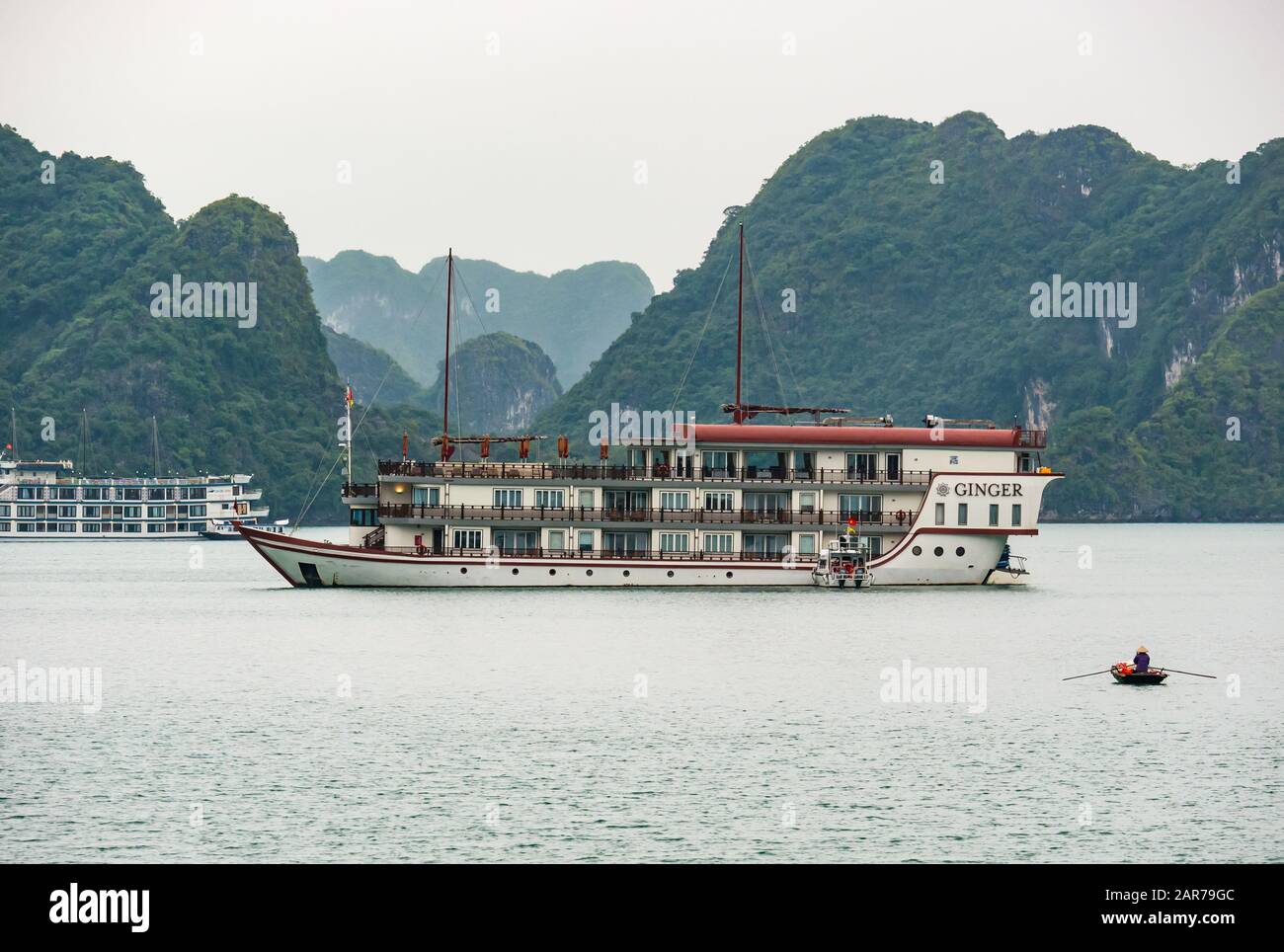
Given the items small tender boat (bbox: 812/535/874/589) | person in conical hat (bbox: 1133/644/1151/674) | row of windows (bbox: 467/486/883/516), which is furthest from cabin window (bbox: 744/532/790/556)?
person in conical hat (bbox: 1133/644/1151/674)

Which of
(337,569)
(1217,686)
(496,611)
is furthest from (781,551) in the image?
(1217,686)

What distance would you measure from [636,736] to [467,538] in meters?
37.1

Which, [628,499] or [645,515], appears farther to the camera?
[628,499]

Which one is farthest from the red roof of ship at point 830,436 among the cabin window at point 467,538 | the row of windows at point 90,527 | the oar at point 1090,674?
the row of windows at point 90,527

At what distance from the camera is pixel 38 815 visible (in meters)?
30.8

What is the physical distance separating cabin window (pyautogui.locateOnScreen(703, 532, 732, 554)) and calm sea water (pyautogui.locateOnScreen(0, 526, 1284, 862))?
2.56 meters

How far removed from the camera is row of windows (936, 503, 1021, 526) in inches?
2950

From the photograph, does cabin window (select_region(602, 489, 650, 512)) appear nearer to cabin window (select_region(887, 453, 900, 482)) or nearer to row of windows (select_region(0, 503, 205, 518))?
cabin window (select_region(887, 453, 900, 482))

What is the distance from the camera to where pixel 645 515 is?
76.3 meters

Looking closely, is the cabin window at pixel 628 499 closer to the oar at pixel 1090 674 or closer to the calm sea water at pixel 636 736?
the calm sea water at pixel 636 736

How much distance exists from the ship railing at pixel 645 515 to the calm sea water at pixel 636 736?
145 inches

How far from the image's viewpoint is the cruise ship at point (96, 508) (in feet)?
568

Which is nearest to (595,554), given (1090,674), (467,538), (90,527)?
(467,538)

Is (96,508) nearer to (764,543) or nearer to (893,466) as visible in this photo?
(764,543)
